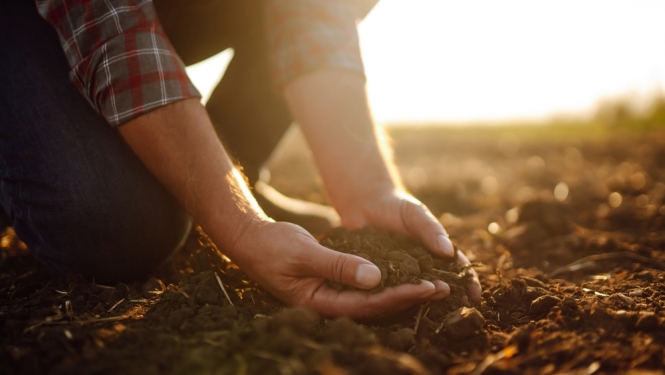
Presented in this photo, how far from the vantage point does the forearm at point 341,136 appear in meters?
2.10

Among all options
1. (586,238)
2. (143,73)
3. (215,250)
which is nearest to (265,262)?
(215,250)

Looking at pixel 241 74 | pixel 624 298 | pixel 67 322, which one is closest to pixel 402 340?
pixel 624 298

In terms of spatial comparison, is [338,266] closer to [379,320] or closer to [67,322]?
[379,320]

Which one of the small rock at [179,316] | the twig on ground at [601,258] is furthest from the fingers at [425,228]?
the small rock at [179,316]

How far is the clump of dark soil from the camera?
4.83 feet

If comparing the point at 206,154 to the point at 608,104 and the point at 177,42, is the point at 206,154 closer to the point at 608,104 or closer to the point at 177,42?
the point at 177,42

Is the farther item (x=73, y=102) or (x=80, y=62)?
(x=73, y=102)

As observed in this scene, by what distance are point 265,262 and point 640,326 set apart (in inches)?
46.6

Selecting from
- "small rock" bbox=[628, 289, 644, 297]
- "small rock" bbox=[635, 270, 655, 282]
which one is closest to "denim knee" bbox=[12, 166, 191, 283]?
"small rock" bbox=[628, 289, 644, 297]

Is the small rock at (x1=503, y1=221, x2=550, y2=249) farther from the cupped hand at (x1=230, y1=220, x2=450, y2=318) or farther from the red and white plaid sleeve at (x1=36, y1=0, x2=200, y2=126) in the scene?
the red and white plaid sleeve at (x1=36, y1=0, x2=200, y2=126)

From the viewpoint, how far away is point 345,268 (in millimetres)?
1364

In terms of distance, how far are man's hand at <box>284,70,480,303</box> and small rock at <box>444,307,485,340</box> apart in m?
0.70

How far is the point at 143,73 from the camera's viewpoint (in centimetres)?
158

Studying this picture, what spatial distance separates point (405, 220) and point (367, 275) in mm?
560
